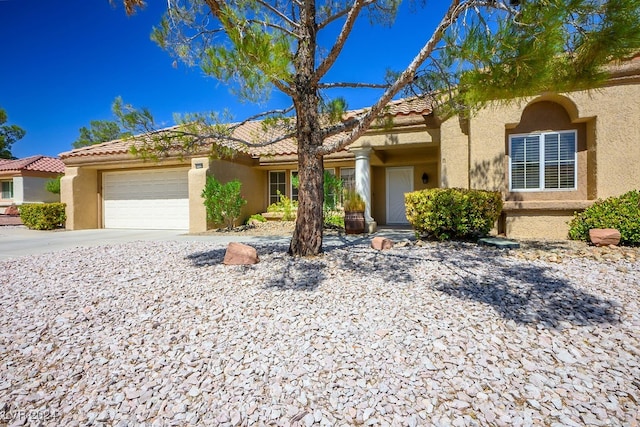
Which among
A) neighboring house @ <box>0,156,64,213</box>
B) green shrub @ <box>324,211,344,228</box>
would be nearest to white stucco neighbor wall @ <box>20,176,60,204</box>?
neighboring house @ <box>0,156,64,213</box>

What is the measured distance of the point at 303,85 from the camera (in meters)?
5.71

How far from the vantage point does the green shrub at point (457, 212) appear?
7.43 meters

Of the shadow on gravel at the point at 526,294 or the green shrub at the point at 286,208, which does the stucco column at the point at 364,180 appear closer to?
the green shrub at the point at 286,208

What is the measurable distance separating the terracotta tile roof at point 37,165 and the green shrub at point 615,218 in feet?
87.6

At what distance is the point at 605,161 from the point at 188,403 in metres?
10.1

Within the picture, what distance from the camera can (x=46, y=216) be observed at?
521 inches

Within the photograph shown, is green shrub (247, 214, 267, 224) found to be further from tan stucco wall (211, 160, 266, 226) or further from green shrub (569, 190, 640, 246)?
green shrub (569, 190, 640, 246)

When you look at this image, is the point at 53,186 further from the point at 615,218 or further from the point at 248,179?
the point at 615,218

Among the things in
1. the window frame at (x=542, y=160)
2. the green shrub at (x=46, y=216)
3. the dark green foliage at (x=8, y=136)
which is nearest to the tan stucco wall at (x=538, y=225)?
the window frame at (x=542, y=160)

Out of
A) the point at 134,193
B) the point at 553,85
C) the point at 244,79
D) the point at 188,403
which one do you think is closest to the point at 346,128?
the point at 244,79

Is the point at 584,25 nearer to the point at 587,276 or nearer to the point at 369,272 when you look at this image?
the point at 587,276

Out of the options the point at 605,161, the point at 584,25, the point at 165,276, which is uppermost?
the point at 584,25

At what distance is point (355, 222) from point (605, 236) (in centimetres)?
584

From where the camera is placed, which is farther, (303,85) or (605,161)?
(605,161)
